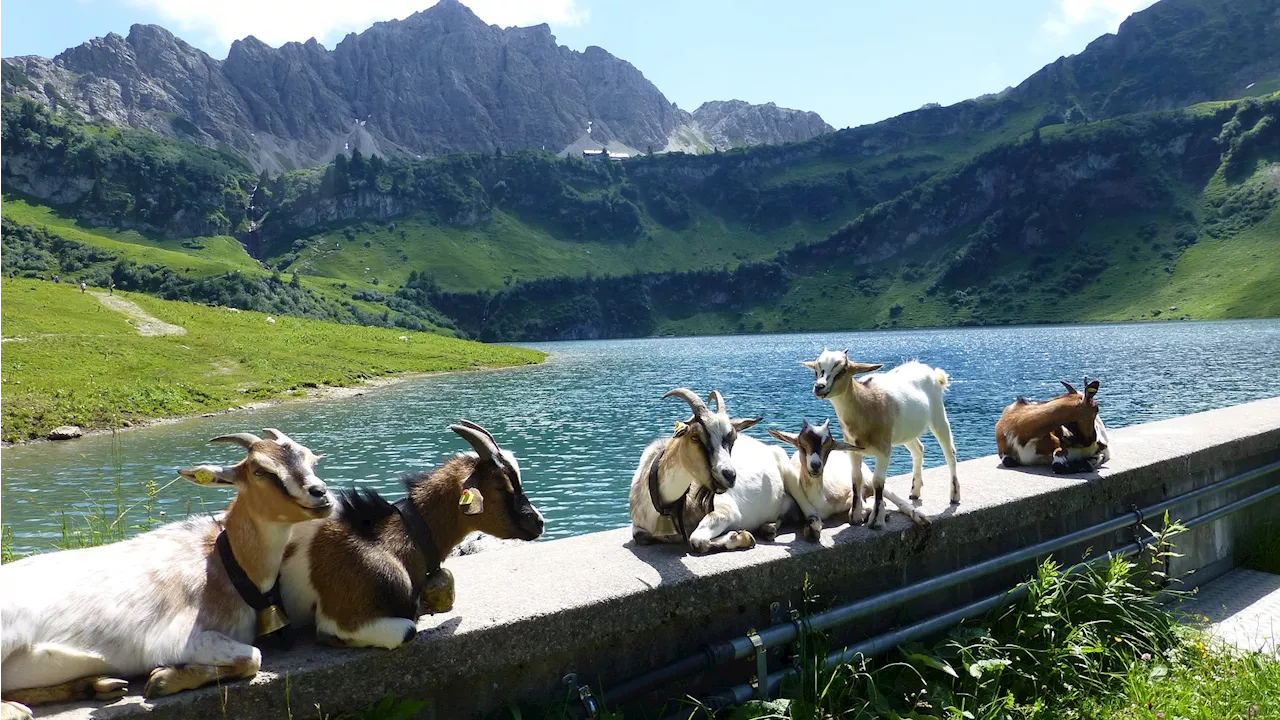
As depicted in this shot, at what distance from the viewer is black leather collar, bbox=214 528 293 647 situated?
14.1 ft

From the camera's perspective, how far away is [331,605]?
172 inches

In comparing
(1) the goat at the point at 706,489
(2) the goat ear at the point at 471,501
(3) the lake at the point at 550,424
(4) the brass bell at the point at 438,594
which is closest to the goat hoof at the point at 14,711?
(4) the brass bell at the point at 438,594

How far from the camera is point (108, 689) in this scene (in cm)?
373

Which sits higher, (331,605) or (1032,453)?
(331,605)

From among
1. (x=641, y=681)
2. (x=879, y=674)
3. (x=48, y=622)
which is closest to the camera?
(x=48, y=622)

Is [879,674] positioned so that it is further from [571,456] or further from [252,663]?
[571,456]

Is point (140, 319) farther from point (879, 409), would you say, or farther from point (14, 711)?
point (14, 711)

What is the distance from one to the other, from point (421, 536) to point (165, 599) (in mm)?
1343

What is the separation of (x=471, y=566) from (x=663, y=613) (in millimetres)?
1759

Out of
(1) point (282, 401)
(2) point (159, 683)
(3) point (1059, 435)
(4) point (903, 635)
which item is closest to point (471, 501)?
(2) point (159, 683)

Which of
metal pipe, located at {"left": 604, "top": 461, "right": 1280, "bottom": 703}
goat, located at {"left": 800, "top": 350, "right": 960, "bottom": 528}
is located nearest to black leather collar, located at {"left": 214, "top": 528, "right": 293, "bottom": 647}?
metal pipe, located at {"left": 604, "top": 461, "right": 1280, "bottom": 703}

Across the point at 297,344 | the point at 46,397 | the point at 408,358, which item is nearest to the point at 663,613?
the point at 46,397

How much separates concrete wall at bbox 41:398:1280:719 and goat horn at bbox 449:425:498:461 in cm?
90

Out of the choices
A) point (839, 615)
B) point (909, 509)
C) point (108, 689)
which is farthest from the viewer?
point (909, 509)
